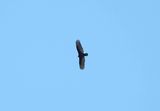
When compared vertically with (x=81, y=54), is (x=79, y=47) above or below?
below

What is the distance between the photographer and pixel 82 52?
374 ft

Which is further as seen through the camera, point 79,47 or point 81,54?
point 81,54

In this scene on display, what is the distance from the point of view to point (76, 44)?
112312 mm

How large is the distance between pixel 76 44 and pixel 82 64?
3963 millimetres

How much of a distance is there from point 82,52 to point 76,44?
6.70 ft

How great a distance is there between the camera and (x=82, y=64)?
115m

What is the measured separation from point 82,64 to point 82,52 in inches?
79.5
